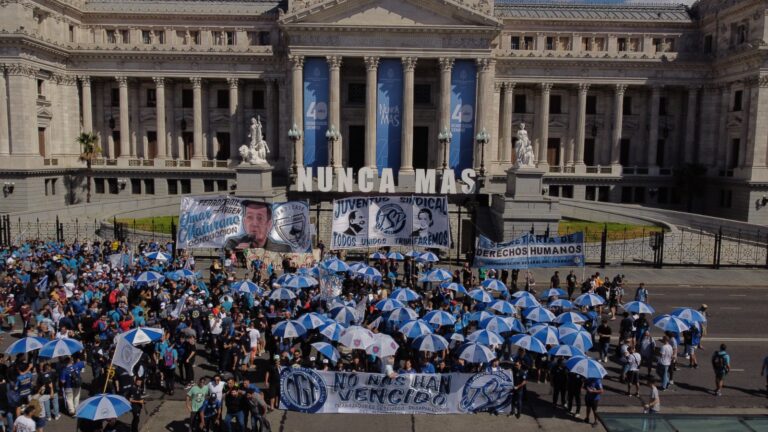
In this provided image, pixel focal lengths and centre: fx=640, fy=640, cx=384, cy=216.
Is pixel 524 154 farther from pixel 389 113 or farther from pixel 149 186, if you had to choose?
pixel 149 186

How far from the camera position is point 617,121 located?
65688mm

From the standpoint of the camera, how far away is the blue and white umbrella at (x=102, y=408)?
1283cm

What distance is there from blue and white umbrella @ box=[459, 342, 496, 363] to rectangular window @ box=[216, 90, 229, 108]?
57294mm

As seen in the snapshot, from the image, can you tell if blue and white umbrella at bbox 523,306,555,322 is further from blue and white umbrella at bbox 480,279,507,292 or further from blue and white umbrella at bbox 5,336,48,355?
blue and white umbrella at bbox 5,336,48,355

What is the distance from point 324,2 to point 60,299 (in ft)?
137

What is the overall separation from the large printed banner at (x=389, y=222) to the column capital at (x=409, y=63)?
107 ft

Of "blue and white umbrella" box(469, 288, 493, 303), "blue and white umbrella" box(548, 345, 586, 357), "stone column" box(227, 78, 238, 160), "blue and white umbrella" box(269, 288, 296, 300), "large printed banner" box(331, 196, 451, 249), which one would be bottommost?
"blue and white umbrella" box(548, 345, 586, 357)

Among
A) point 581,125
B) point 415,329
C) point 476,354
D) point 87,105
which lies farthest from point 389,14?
point 476,354

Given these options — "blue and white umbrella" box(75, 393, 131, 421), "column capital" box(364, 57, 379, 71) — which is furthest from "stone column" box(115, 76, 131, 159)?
"blue and white umbrella" box(75, 393, 131, 421)

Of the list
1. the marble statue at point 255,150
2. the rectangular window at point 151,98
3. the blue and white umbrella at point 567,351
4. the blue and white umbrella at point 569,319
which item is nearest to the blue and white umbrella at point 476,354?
the blue and white umbrella at point 567,351

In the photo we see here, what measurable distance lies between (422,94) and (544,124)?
42.4 feet

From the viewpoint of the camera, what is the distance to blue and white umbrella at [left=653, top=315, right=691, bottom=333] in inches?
771

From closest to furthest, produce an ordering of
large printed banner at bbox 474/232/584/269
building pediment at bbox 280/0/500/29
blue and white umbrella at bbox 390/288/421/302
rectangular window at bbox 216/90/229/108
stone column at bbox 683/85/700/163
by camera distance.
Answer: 1. blue and white umbrella at bbox 390/288/421/302
2. large printed banner at bbox 474/232/584/269
3. building pediment at bbox 280/0/500/29
4. stone column at bbox 683/85/700/163
5. rectangular window at bbox 216/90/229/108

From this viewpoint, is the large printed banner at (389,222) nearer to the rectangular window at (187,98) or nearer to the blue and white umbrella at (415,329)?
the blue and white umbrella at (415,329)
